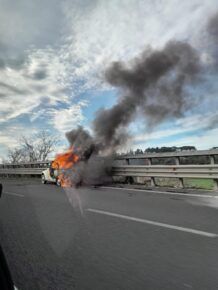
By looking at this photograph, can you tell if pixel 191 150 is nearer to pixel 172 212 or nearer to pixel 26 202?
pixel 172 212

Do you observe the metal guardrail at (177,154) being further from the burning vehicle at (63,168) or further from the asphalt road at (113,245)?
the burning vehicle at (63,168)

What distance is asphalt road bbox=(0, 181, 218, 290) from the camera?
333 cm

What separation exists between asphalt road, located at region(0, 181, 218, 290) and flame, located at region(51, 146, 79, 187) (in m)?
5.03

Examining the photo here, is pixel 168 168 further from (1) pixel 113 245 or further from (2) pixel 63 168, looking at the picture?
(1) pixel 113 245

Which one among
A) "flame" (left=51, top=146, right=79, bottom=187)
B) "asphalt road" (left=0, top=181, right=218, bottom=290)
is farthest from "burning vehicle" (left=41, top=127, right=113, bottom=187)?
"asphalt road" (left=0, top=181, right=218, bottom=290)

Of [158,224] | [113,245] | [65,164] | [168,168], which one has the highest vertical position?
[65,164]

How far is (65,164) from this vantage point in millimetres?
13117

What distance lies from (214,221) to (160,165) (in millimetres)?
5612

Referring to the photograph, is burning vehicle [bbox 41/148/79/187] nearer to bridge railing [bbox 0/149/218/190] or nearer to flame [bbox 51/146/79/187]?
flame [bbox 51/146/79/187]

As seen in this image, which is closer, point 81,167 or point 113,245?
point 113,245

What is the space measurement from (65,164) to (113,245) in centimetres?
887

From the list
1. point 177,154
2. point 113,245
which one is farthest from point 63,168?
point 113,245

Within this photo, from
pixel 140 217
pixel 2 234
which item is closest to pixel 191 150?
pixel 140 217

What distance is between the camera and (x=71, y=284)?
3232mm
